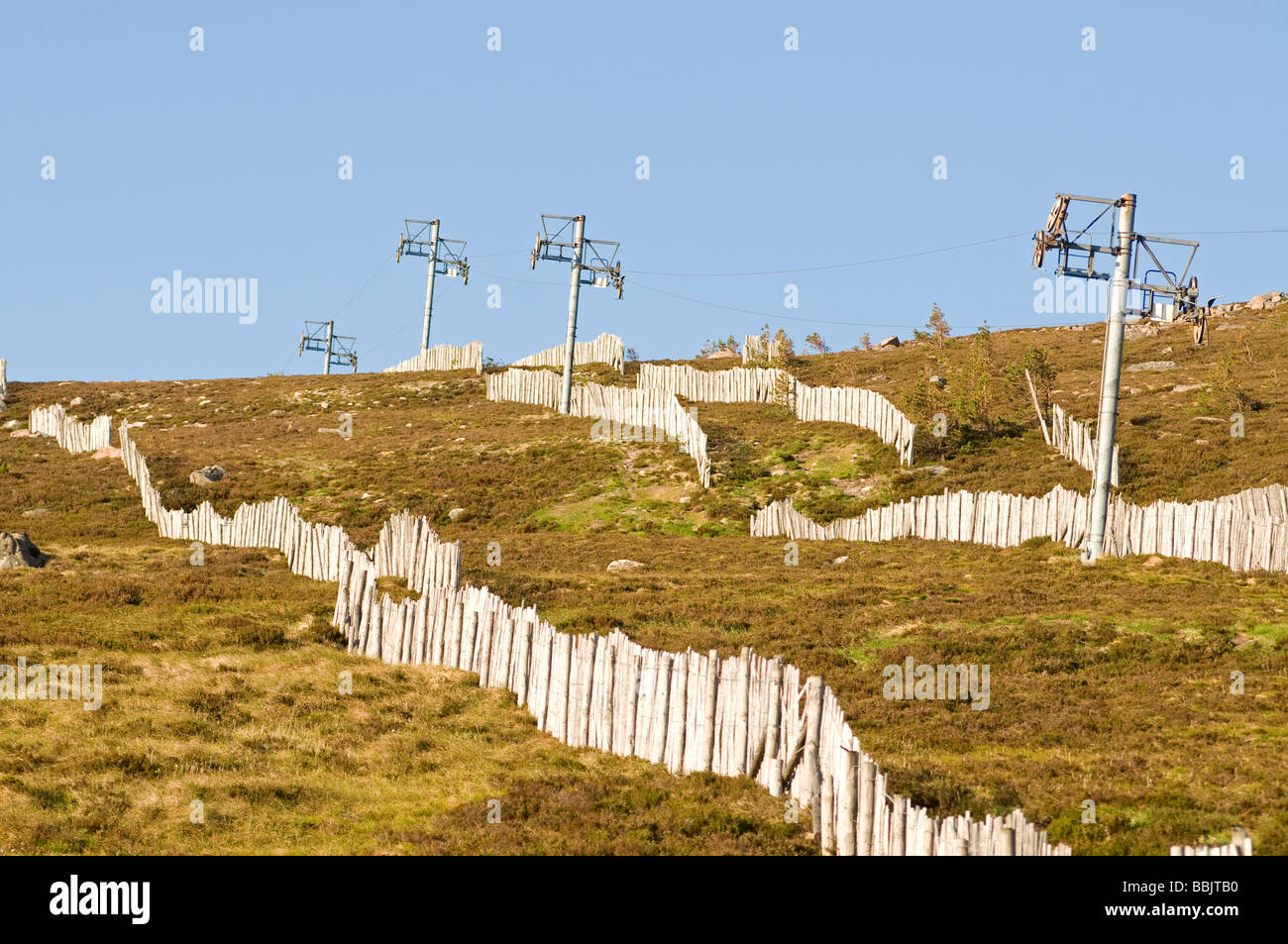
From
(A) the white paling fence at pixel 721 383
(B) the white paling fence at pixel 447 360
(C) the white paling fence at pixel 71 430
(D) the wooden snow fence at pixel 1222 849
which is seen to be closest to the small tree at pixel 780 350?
(A) the white paling fence at pixel 721 383

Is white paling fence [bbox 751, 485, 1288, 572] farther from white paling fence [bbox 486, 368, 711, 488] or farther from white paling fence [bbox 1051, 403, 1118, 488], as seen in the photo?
white paling fence [bbox 486, 368, 711, 488]

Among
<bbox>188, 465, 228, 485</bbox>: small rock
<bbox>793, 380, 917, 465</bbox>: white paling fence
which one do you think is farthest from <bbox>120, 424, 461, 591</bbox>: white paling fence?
<bbox>793, 380, 917, 465</bbox>: white paling fence

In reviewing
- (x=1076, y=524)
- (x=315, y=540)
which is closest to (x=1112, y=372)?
(x=1076, y=524)

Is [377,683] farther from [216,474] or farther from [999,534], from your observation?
[216,474]

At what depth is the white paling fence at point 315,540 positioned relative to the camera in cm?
2295

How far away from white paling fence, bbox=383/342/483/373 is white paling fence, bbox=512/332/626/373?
3.21 m

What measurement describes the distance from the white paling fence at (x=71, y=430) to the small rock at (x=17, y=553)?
2224 cm

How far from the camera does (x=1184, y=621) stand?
2050cm

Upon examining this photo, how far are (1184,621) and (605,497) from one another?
20893 mm

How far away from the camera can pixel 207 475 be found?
139 feet
